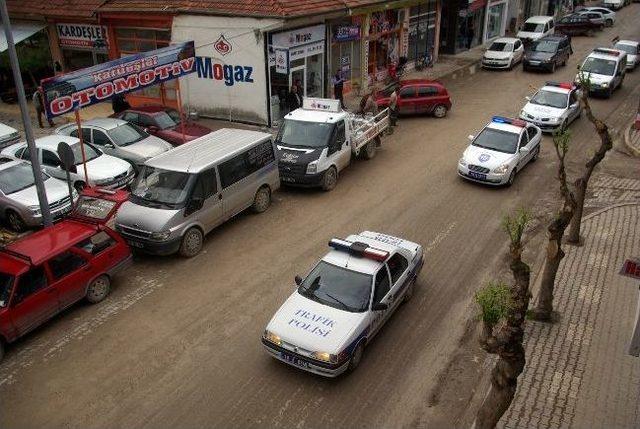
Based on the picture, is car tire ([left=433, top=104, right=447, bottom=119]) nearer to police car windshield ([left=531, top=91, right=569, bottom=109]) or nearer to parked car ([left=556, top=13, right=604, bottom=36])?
police car windshield ([left=531, top=91, right=569, bottom=109])

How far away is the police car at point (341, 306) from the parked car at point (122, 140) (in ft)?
30.3

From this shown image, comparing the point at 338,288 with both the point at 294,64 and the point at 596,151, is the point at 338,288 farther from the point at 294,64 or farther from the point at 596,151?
the point at 294,64

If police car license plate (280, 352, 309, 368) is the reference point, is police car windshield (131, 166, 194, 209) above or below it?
above

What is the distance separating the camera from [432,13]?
108ft

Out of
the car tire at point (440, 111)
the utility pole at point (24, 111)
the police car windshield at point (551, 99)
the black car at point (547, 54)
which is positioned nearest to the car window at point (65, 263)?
the utility pole at point (24, 111)

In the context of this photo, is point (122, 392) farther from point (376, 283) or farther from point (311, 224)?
point (311, 224)

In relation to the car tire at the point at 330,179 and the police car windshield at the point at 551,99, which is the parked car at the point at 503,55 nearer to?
the police car windshield at the point at 551,99

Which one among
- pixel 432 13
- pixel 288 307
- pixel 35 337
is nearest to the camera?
pixel 288 307

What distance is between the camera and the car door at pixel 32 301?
1013 centimetres

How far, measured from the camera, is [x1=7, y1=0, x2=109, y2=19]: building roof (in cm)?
2406

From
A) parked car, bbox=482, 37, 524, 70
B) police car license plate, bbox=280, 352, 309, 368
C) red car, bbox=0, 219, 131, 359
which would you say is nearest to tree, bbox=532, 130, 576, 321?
police car license plate, bbox=280, 352, 309, 368

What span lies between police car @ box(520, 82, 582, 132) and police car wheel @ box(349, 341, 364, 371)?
47.6 ft

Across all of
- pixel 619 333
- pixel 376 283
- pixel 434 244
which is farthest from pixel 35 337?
pixel 619 333

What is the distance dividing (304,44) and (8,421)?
17891 mm
